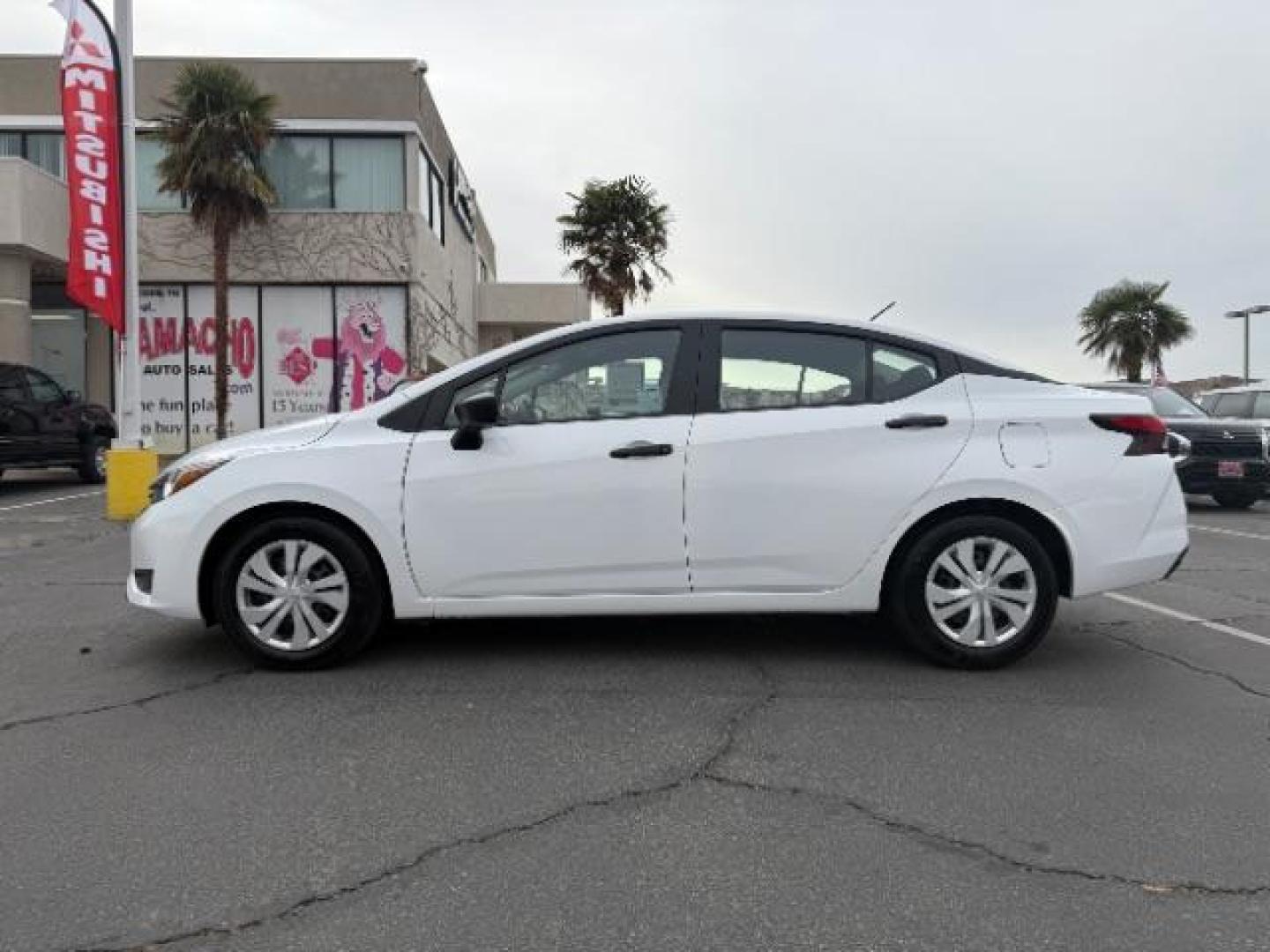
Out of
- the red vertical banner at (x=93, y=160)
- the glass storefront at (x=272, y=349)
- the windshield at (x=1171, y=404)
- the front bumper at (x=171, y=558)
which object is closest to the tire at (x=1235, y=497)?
the windshield at (x=1171, y=404)

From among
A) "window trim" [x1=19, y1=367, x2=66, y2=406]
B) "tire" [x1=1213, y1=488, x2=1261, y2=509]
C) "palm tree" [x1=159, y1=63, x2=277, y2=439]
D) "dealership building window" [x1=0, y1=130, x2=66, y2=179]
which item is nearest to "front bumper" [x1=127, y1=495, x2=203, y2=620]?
"window trim" [x1=19, y1=367, x2=66, y2=406]

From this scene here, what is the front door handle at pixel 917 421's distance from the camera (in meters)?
4.84

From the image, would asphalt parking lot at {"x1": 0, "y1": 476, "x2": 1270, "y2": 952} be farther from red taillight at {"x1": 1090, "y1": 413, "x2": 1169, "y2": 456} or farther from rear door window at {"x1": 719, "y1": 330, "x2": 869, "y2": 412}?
Answer: rear door window at {"x1": 719, "y1": 330, "x2": 869, "y2": 412}

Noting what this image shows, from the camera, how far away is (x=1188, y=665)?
5129 mm

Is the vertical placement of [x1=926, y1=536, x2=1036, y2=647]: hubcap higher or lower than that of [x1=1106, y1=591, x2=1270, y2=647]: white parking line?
higher

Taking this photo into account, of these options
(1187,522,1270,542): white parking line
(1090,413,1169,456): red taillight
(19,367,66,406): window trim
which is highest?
(19,367,66,406): window trim

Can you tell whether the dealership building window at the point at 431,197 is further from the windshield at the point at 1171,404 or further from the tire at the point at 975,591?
the tire at the point at 975,591

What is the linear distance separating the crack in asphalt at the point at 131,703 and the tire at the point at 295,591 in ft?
0.56

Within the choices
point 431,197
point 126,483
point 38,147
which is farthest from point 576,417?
point 38,147

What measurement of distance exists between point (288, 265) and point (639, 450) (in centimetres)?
2080

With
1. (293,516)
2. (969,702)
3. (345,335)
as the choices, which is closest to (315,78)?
(345,335)

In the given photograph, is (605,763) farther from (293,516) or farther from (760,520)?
(293,516)

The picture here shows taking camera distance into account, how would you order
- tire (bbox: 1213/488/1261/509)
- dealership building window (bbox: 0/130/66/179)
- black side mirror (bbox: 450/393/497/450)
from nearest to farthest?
black side mirror (bbox: 450/393/497/450) < tire (bbox: 1213/488/1261/509) < dealership building window (bbox: 0/130/66/179)

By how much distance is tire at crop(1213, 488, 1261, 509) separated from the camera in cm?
1356
